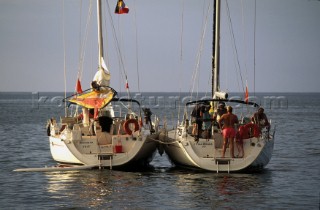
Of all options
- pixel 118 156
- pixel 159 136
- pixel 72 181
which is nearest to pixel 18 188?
pixel 72 181

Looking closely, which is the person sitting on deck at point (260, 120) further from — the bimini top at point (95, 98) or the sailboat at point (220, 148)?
the bimini top at point (95, 98)

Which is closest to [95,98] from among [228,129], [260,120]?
[228,129]

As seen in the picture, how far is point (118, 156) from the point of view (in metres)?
27.5

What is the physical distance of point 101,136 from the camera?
27812mm

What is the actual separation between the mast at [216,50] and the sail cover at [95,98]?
4.27 metres

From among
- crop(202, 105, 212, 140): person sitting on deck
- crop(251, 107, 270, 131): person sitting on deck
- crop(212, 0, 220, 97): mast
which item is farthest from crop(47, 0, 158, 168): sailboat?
crop(251, 107, 270, 131): person sitting on deck

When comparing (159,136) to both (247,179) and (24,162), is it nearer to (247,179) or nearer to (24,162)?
(247,179)

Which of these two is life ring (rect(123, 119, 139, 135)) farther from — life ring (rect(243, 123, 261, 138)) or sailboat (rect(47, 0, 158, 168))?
life ring (rect(243, 123, 261, 138))

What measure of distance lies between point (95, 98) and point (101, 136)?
6.58ft

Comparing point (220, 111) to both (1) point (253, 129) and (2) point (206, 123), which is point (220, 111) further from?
(1) point (253, 129)

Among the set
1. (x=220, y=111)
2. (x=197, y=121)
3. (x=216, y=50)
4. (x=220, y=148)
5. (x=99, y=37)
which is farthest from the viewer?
(x=99, y=37)

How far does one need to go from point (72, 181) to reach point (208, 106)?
6.21 meters

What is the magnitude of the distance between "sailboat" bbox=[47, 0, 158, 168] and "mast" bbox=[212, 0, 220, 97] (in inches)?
128

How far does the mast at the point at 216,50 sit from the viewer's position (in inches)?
1191
